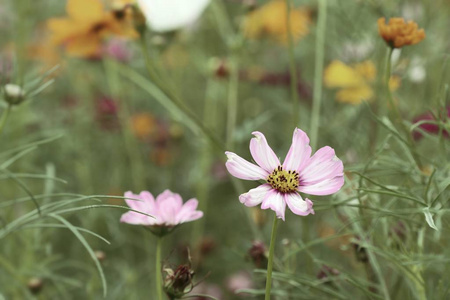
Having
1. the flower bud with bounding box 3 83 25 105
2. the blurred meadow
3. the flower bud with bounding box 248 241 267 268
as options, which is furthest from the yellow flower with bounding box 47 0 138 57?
the flower bud with bounding box 248 241 267 268

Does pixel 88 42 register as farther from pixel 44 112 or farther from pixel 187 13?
pixel 44 112

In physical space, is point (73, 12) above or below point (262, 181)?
above

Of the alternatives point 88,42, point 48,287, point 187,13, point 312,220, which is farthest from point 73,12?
point 312,220

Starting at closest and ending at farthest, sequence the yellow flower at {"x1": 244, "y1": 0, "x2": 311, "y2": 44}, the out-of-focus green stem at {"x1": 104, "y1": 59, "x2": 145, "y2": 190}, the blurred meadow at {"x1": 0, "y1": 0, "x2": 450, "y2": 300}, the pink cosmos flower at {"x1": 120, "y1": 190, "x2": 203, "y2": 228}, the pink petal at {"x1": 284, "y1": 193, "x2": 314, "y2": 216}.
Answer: the pink petal at {"x1": 284, "y1": 193, "x2": 314, "y2": 216} → the pink cosmos flower at {"x1": 120, "y1": 190, "x2": 203, "y2": 228} → the blurred meadow at {"x1": 0, "y1": 0, "x2": 450, "y2": 300} → the out-of-focus green stem at {"x1": 104, "y1": 59, "x2": 145, "y2": 190} → the yellow flower at {"x1": 244, "y1": 0, "x2": 311, "y2": 44}

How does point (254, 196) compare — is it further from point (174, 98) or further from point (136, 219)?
point (174, 98)

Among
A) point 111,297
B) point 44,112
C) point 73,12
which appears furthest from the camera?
point 44,112

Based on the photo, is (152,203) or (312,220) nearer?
(152,203)

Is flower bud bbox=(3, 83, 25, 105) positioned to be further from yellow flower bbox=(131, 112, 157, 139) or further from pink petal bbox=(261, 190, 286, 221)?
yellow flower bbox=(131, 112, 157, 139)
